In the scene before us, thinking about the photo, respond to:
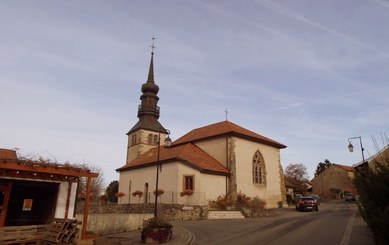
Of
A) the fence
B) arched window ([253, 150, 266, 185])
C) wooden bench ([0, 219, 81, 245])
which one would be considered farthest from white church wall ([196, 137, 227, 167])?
wooden bench ([0, 219, 81, 245])

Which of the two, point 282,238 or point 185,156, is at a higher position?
point 185,156

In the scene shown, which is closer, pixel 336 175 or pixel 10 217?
pixel 10 217

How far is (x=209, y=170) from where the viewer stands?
1164 inches

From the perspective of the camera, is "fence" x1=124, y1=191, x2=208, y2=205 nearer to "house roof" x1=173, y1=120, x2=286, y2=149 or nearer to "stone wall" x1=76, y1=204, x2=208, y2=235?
"stone wall" x1=76, y1=204, x2=208, y2=235

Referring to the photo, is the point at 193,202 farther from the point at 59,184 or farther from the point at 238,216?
the point at 59,184

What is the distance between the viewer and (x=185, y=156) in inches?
1197

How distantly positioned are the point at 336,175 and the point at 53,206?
71.1m

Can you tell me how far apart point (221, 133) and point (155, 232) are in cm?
2020

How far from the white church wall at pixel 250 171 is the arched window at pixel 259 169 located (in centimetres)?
47

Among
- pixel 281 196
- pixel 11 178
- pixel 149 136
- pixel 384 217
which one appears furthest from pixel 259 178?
pixel 384 217

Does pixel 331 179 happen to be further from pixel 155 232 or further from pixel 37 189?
pixel 37 189

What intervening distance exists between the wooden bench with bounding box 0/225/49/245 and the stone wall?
2694mm

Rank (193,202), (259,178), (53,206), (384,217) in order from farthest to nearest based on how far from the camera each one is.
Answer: (259,178)
(193,202)
(53,206)
(384,217)

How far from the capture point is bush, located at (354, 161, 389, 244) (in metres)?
5.98
